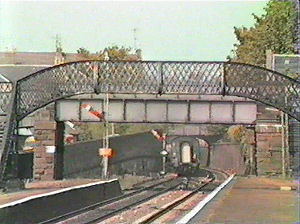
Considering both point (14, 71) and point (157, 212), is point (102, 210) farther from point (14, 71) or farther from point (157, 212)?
point (14, 71)

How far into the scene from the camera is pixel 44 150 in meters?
47.9

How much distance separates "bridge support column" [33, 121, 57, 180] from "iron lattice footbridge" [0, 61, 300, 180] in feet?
32.2

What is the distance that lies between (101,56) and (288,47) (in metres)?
29.2

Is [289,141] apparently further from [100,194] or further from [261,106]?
[100,194]

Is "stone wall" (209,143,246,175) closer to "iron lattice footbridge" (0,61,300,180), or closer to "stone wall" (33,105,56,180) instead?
"stone wall" (33,105,56,180)

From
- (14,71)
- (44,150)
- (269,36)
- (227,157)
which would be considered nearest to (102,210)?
(44,150)

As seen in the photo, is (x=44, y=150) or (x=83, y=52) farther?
(x=83, y=52)

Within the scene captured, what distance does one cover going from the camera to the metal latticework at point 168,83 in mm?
35656

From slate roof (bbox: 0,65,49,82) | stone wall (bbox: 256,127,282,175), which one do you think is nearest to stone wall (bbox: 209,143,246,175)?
stone wall (bbox: 256,127,282,175)

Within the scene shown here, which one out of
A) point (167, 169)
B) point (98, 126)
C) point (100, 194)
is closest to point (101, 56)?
point (98, 126)

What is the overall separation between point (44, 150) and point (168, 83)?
1487 centimetres

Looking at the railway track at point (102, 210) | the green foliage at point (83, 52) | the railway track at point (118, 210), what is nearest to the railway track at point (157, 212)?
the railway track at point (118, 210)

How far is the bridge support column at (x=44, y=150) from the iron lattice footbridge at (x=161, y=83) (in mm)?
9804

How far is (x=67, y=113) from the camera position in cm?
4550
